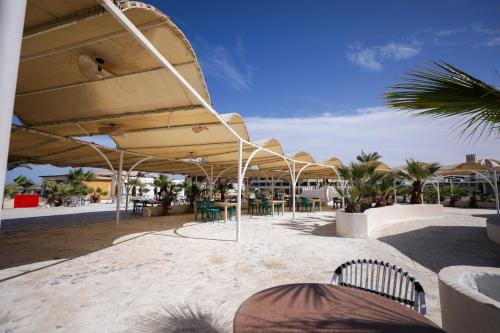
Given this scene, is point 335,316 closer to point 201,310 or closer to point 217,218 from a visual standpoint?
point 201,310

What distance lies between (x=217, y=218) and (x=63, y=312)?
9.40 metres

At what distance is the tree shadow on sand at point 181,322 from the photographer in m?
2.70

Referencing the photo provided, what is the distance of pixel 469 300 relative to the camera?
5.60 ft

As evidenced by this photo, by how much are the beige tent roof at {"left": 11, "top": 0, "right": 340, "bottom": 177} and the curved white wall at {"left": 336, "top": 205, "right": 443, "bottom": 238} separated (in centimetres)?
447

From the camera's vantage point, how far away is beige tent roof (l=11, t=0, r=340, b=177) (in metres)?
2.95

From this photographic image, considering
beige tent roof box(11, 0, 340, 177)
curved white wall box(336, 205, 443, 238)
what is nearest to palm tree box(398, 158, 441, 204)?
curved white wall box(336, 205, 443, 238)

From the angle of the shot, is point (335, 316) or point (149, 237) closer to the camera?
point (335, 316)

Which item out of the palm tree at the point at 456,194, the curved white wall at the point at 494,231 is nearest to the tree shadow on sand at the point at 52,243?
the curved white wall at the point at 494,231

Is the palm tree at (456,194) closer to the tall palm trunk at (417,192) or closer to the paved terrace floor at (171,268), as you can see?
the tall palm trunk at (417,192)

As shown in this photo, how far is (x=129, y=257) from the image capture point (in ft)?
17.9

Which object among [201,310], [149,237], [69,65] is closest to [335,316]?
[201,310]

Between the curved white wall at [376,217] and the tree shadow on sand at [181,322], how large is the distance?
20.1ft

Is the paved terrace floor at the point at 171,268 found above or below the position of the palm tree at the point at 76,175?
below

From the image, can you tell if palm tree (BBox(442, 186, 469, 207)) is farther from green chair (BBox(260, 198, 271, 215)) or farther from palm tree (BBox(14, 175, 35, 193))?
palm tree (BBox(14, 175, 35, 193))
